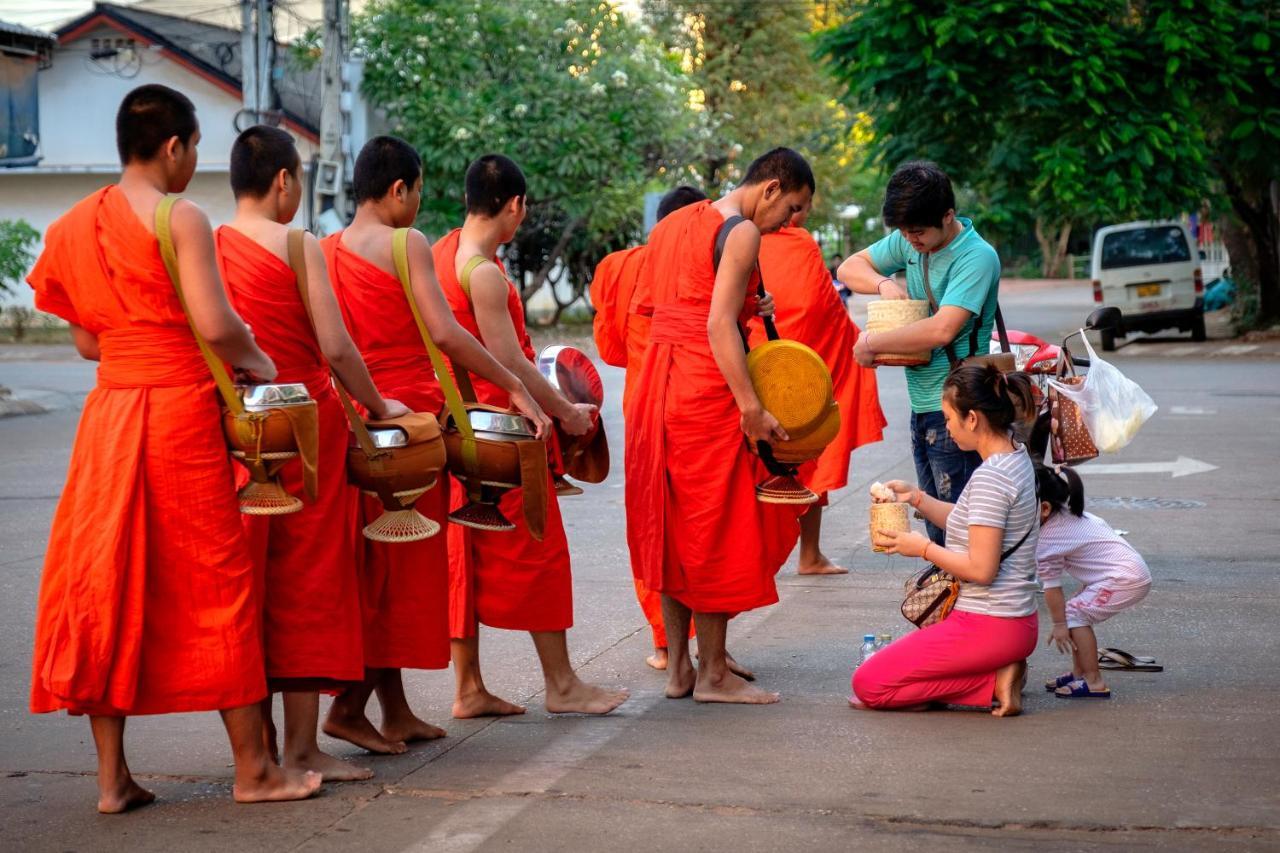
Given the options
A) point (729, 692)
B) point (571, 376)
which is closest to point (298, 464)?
point (571, 376)

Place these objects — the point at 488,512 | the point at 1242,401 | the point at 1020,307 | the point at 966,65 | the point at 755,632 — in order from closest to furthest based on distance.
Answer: the point at 488,512 → the point at 755,632 → the point at 1242,401 → the point at 966,65 → the point at 1020,307

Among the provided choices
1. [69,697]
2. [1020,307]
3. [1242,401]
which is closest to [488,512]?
[69,697]

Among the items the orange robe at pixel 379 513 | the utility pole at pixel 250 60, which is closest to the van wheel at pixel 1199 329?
the utility pole at pixel 250 60

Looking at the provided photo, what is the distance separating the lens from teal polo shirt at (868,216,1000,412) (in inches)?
232

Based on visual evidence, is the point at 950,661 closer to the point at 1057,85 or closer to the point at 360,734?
the point at 360,734

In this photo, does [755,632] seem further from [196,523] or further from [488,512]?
[196,523]

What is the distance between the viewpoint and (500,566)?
530 centimetres

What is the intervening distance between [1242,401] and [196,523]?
46.3 ft

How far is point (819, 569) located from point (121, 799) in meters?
4.26

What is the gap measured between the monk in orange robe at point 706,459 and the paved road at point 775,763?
0.38m

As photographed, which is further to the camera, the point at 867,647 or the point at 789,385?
the point at 867,647

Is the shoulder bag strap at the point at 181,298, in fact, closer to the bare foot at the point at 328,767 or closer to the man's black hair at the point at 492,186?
the bare foot at the point at 328,767

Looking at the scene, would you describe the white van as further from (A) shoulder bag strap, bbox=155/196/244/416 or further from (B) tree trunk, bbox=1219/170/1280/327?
(A) shoulder bag strap, bbox=155/196/244/416

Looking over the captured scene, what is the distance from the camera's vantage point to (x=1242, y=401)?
16516mm
